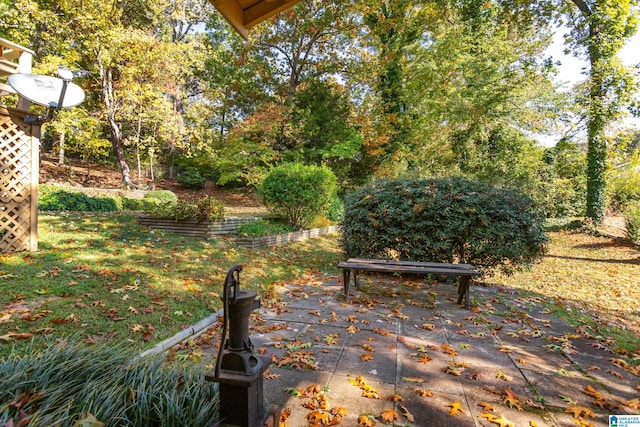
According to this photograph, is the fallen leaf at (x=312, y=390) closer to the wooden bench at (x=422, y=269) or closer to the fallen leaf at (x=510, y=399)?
the fallen leaf at (x=510, y=399)

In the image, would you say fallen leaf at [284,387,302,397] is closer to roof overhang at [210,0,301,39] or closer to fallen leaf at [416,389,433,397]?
fallen leaf at [416,389,433,397]

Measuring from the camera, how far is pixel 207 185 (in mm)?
22094

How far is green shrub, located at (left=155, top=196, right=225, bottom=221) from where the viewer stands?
25.2ft

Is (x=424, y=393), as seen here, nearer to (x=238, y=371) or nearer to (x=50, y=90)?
(x=238, y=371)

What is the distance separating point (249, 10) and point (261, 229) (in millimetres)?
5644

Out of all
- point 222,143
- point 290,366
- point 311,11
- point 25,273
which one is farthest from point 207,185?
point 290,366

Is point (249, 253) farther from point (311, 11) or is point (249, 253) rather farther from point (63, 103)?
point (311, 11)

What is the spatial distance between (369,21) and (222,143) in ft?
31.5

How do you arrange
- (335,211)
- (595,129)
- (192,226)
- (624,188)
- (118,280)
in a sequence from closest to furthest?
1. (118,280)
2. (192,226)
3. (595,129)
4. (335,211)
5. (624,188)

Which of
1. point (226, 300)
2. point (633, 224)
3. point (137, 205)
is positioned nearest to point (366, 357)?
point (226, 300)

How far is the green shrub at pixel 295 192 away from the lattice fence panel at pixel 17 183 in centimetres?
495

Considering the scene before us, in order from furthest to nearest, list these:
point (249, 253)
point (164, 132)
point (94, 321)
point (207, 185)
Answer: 1. point (207, 185)
2. point (164, 132)
3. point (249, 253)
4. point (94, 321)

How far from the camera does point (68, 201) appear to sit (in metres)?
9.78

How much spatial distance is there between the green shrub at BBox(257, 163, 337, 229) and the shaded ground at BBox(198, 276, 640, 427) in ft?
14.9
